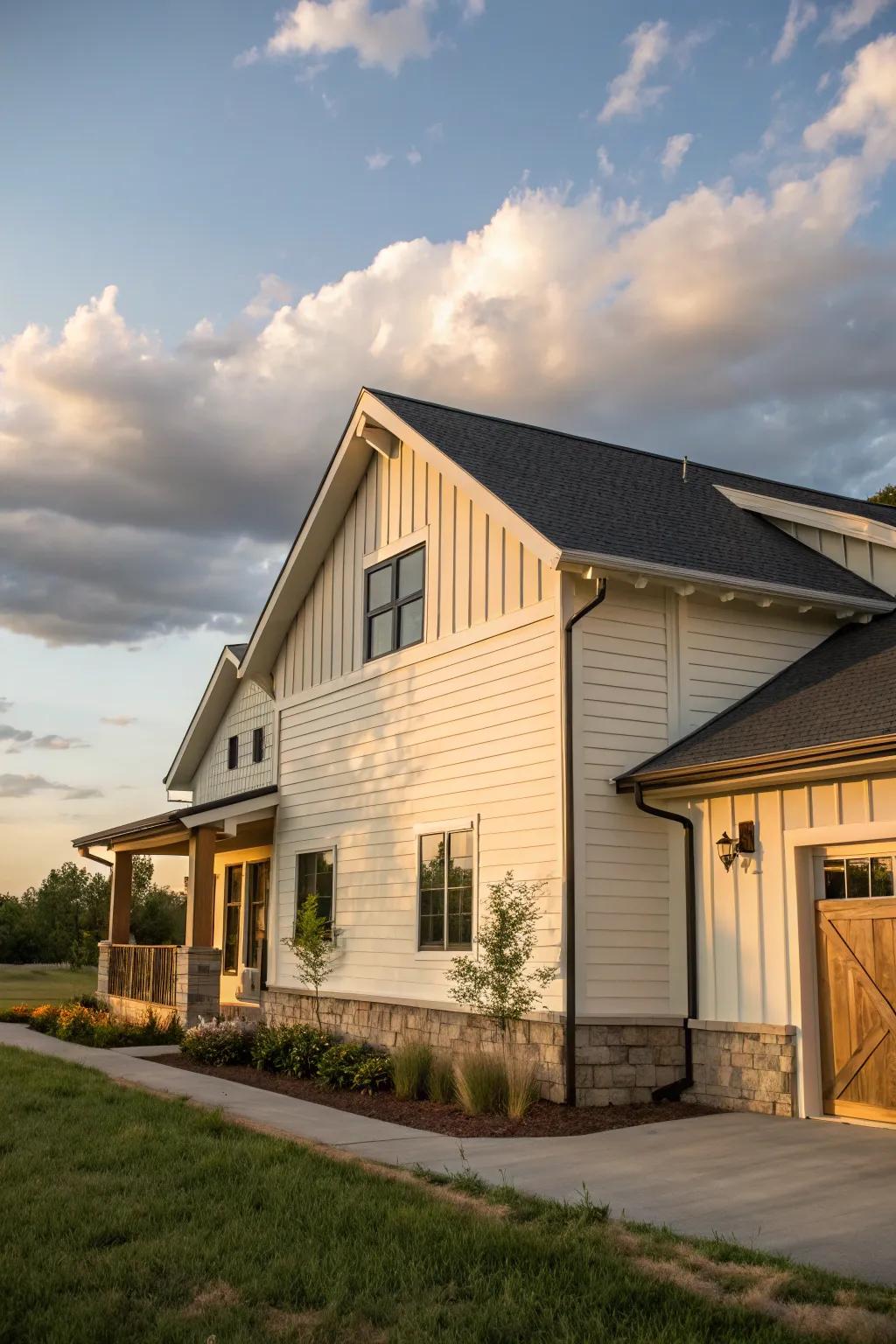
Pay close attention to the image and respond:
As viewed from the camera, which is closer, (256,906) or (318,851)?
(318,851)

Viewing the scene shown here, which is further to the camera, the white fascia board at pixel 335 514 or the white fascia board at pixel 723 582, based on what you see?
the white fascia board at pixel 335 514

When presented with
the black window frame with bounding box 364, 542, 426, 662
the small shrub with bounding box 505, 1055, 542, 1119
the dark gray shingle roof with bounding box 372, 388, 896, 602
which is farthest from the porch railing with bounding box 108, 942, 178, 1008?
the dark gray shingle roof with bounding box 372, 388, 896, 602

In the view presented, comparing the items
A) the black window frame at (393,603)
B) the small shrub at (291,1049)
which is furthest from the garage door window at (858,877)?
the small shrub at (291,1049)

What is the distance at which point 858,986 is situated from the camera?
1049 centimetres

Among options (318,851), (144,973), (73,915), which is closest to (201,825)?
(318,851)

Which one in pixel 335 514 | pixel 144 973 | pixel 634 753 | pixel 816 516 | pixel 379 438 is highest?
pixel 379 438

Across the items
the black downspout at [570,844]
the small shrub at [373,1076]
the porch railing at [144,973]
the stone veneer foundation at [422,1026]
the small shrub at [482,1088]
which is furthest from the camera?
the porch railing at [144,973]

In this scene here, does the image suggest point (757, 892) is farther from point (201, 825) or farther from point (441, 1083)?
point (201, 825)

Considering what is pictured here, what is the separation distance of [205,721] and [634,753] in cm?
1565

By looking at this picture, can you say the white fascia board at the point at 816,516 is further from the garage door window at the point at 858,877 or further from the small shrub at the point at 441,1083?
the small shrub at the point at 441,1083

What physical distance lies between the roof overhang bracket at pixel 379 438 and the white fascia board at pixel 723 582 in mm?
4923

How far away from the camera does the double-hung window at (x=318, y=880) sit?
16766 mm

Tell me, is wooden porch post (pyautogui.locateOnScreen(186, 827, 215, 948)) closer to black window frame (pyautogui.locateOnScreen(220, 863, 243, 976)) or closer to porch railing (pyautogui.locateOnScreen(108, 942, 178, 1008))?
porch railing (pyautogui.locateOnScreen(108, 942, 178, 1008))

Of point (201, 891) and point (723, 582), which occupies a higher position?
point (723, 582)
